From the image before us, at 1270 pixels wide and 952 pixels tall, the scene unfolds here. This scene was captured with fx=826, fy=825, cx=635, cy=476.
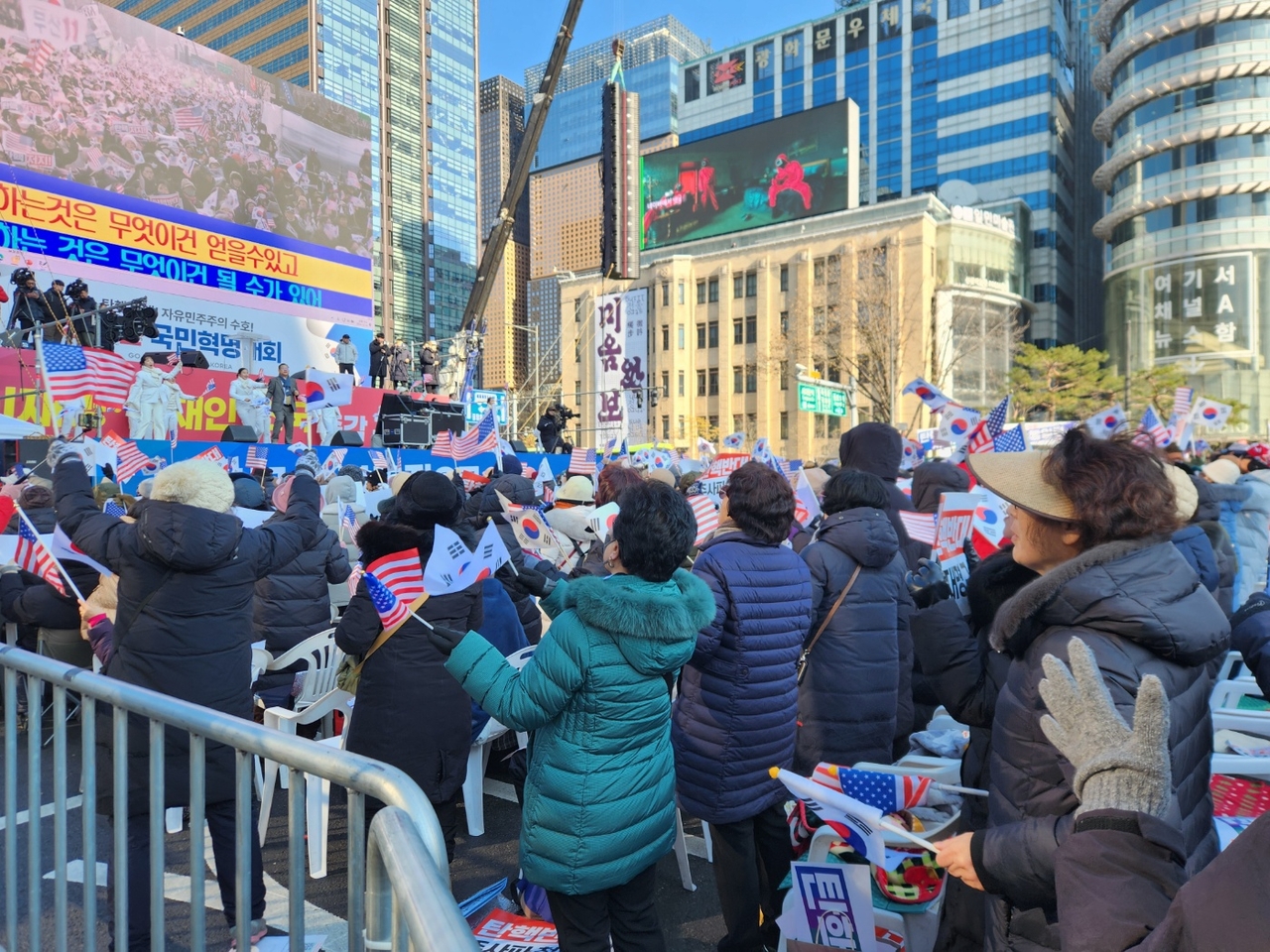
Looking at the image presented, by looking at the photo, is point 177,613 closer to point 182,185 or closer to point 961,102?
point 182,185

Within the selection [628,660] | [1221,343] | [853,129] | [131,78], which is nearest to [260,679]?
[628,660]

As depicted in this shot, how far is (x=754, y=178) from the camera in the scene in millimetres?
53406

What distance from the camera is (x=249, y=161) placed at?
87.1 ft

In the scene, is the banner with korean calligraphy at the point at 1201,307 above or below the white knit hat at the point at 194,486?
above

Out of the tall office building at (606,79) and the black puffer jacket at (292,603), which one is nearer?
the black puffer jacket at (292,603)

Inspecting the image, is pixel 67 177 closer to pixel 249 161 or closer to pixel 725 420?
pixel 249 161

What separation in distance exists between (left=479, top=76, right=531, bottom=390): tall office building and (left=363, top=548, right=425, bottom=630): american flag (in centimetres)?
9327

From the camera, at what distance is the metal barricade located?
1179 mm

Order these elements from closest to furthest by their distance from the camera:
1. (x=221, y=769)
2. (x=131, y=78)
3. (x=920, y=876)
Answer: (x=920, y=876) → (x=221, y=769) → (x=131, y=78)

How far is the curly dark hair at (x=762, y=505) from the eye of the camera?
2934 mm

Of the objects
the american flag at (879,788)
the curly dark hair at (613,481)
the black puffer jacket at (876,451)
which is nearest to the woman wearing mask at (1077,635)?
the american flag at (879,788)

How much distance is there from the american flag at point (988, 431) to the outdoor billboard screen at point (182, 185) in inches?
854

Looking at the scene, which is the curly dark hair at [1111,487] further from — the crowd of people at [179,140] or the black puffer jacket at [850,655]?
the crowd of people at [179,140]

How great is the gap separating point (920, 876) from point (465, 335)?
2288 centimetres
